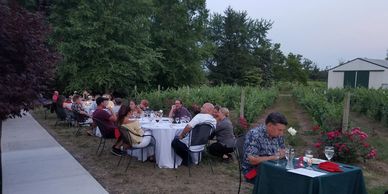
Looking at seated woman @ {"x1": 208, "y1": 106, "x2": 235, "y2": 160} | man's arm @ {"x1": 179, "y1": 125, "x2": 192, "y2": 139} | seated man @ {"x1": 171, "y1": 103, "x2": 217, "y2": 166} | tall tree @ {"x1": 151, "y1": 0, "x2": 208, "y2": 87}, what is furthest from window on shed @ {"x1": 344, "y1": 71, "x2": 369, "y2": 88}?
man's arm @ {"x1": 179, "y1": 125, "x2": 192, "y2": 139}

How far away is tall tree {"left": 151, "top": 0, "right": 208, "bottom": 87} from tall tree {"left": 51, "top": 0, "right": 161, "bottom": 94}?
232 inches

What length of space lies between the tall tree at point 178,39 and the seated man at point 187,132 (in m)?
22.5

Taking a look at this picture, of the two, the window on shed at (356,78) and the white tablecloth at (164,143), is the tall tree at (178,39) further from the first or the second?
the white tablecloth at (164,143)

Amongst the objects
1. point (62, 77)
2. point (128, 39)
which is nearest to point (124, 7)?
point (128, 39)

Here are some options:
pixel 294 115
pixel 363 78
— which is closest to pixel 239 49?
pixel 363 78

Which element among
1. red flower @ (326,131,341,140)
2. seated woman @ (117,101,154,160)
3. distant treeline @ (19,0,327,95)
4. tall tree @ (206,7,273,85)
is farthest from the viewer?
tall tree @ (206,7,273,85)

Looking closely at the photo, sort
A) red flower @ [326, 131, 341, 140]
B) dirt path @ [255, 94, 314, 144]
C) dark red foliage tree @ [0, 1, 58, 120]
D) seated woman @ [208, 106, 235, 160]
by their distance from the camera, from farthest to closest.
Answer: dirt path @ [255, 94, 314, 144], red flower @ [326, 131, 341, 140], seated woman @ [208, 106, 235, 160], dark red foliage tree @ [0, 1, 58, 120]

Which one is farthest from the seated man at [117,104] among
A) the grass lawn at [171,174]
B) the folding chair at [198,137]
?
the folding chair at [198,137]

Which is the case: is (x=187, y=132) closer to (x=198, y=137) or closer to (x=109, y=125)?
(x=198, y=137)

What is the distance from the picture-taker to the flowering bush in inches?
275

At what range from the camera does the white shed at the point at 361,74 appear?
121 feet

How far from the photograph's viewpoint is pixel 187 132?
245 inches

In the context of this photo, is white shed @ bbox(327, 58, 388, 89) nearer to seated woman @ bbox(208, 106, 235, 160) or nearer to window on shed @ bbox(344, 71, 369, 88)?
window on shed @ bbox(344, 71, 369, 88)

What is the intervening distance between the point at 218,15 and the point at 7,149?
140 feet
